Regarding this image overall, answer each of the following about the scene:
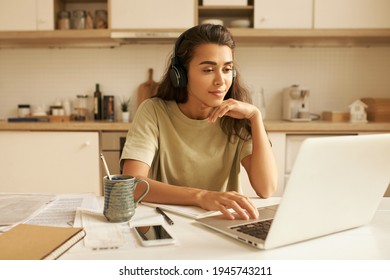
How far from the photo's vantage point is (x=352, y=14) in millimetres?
2887

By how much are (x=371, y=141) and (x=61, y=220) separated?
0.69 metres

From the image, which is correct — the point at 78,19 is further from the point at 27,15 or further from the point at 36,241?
the point at 36,241

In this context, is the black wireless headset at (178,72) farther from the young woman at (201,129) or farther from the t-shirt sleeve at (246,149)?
the t-shirt sleeve at (246,149)

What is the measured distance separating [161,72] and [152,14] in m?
0.53

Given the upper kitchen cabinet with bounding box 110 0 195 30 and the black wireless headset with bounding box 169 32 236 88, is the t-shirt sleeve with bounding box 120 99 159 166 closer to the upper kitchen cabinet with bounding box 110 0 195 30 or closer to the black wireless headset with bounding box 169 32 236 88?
the black wireless headset with bounding box 169 32 236 88

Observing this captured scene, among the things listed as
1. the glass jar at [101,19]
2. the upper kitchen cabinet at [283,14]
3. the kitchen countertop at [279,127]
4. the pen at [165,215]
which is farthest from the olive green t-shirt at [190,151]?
the glass jar at [101,19]

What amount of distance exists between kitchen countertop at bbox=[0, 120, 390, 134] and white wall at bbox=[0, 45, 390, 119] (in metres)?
0.59

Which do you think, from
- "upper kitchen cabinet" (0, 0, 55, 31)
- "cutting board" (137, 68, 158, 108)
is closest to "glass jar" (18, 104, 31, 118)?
"upper kitchen cabinet" (0, 0, 55, 31)

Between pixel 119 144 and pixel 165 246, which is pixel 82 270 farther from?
pixel 119 144

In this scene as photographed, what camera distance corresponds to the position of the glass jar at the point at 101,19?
3.04 meters

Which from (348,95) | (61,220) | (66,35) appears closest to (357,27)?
(348,95)

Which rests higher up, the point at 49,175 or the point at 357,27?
the point at 357,27

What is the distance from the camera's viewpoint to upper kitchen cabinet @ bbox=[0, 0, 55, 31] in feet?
9.52

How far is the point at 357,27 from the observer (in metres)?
2.89
